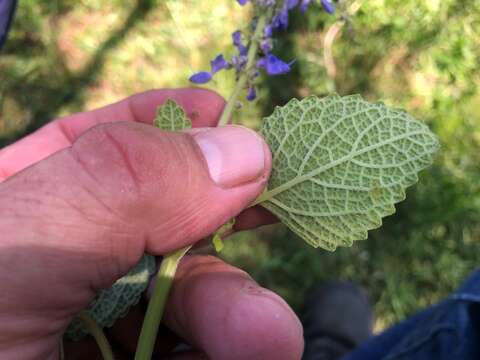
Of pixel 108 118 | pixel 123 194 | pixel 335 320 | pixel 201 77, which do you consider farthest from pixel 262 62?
pixel 335 320

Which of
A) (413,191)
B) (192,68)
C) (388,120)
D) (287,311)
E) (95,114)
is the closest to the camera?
(388,120)

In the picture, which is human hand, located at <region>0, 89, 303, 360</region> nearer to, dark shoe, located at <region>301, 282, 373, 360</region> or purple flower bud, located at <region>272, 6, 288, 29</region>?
purple flower bud, located at <region>272, 6, 288, 29</region>

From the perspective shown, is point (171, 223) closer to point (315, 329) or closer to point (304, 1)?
point (304, 1)

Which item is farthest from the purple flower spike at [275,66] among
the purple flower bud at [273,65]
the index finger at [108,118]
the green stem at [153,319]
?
the green stem at [153,319]

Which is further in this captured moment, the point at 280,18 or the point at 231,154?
the point at 280,18

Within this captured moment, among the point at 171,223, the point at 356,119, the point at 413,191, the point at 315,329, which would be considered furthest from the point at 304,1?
the point at 315,329

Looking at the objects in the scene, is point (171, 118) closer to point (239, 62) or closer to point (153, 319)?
point (239, 62)

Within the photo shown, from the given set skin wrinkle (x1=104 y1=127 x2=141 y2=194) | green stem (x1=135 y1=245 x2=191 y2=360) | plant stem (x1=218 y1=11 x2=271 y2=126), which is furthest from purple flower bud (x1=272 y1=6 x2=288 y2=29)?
green stem (x1=135 y1=245 x2=191 y2=360)
